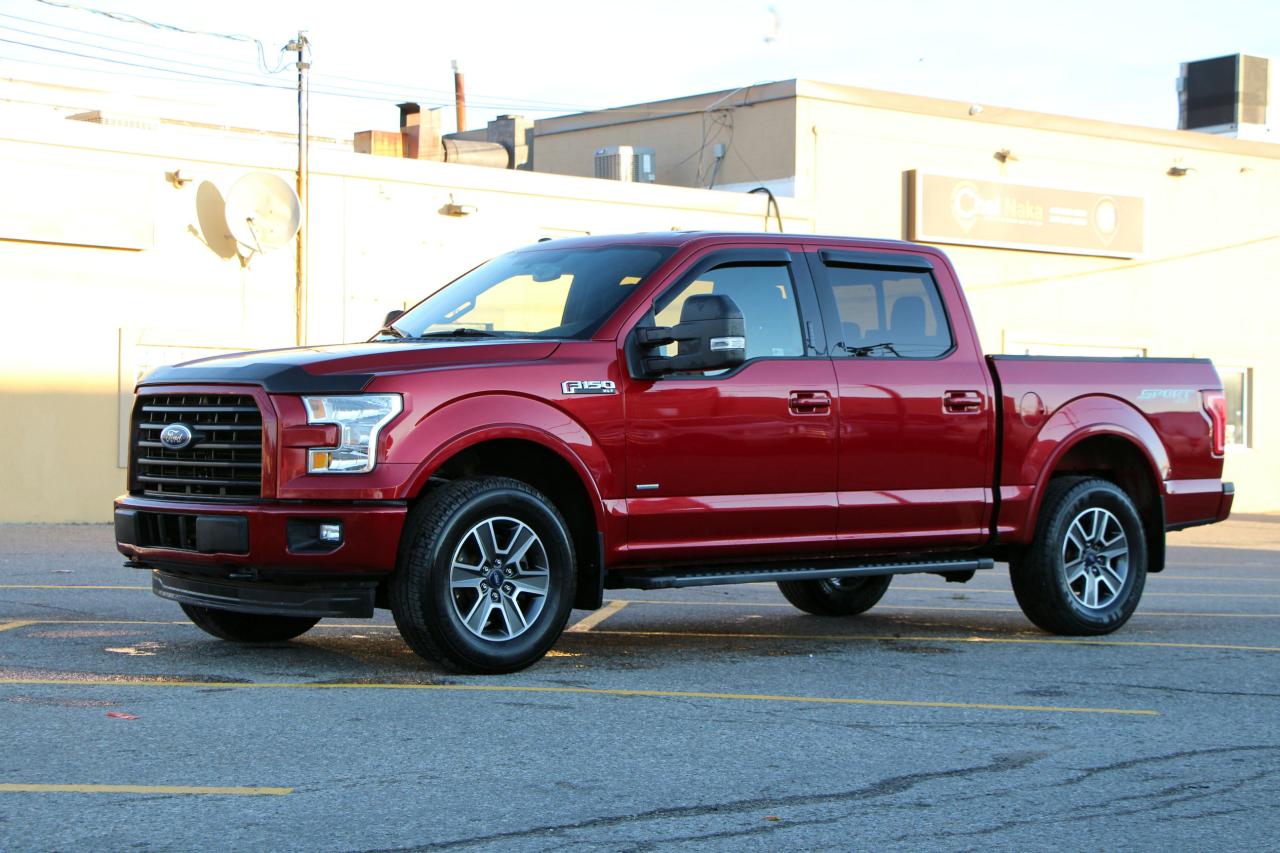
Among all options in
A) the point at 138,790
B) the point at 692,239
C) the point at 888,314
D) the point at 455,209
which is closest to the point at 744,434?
the point at 692,239

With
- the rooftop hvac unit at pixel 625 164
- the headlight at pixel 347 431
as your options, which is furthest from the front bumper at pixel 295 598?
the rooftop hvac unit at pixel 625 164

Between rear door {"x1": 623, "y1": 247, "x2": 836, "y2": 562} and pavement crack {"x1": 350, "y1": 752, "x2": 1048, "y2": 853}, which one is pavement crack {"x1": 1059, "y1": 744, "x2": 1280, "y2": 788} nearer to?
pavement crack {"x1": 350, "y1": 752, "x2": 1048, "y2": 853}

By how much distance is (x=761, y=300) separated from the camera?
919 centimetres

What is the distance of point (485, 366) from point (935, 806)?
3.26 metres

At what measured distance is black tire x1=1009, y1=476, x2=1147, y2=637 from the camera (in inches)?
396

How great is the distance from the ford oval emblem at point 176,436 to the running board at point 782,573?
7.06 ft

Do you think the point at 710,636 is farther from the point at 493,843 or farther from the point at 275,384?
the point at 493,843

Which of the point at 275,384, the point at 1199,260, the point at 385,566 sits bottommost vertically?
the point at 385,566

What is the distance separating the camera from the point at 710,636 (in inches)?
393

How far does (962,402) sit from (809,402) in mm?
1126

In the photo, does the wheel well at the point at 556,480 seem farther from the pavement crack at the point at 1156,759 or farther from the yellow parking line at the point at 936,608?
the yellow parking line at the point at 936,608

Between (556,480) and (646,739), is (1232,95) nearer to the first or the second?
(556,480)

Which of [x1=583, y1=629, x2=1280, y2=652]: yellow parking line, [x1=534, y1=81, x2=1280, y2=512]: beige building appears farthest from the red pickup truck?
[x1=534, y1=81, x2=1280, y2=512]: beige building

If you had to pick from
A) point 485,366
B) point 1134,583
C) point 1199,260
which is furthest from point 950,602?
point 1199,260
